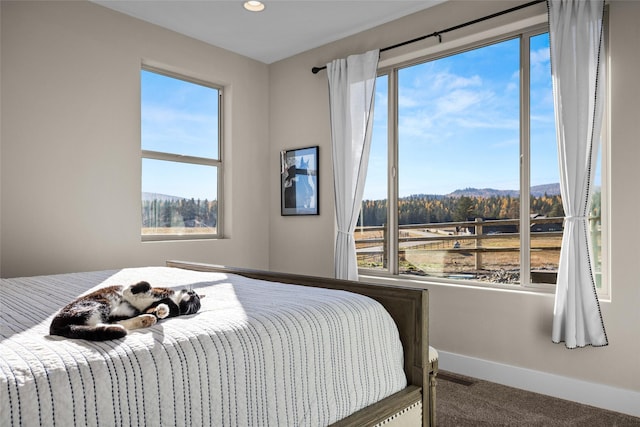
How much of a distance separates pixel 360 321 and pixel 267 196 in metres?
2.89

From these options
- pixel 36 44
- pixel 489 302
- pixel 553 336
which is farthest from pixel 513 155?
pixel 36 44

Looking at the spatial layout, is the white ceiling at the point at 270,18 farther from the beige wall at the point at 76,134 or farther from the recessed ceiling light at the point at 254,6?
the beige wall at the point at 76,134

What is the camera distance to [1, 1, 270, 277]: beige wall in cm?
285

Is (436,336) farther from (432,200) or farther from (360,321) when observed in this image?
(360,321)

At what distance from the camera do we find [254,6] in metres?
3.29

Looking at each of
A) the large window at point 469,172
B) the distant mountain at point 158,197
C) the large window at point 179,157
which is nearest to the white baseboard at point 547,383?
the large window at point 469,172

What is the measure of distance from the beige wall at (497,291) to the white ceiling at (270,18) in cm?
13

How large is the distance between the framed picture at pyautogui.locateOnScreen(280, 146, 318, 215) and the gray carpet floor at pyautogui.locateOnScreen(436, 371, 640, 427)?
192cm

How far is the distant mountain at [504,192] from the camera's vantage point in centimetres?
282

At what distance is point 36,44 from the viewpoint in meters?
2.93

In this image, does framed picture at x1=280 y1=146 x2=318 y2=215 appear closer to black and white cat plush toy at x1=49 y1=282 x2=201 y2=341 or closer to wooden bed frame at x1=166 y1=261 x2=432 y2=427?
wooden bed frame at x1=166 y1=261 x2=432 y2=427

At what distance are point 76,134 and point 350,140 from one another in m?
2.00

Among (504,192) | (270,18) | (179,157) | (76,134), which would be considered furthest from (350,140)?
(76,134)

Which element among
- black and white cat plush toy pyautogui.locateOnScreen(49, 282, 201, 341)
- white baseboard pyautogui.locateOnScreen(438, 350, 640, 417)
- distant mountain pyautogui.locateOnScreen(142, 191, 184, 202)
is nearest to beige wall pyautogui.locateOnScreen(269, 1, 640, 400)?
white baseboard pyautogui.locateOnScreen(438, 350, 640, 417)
